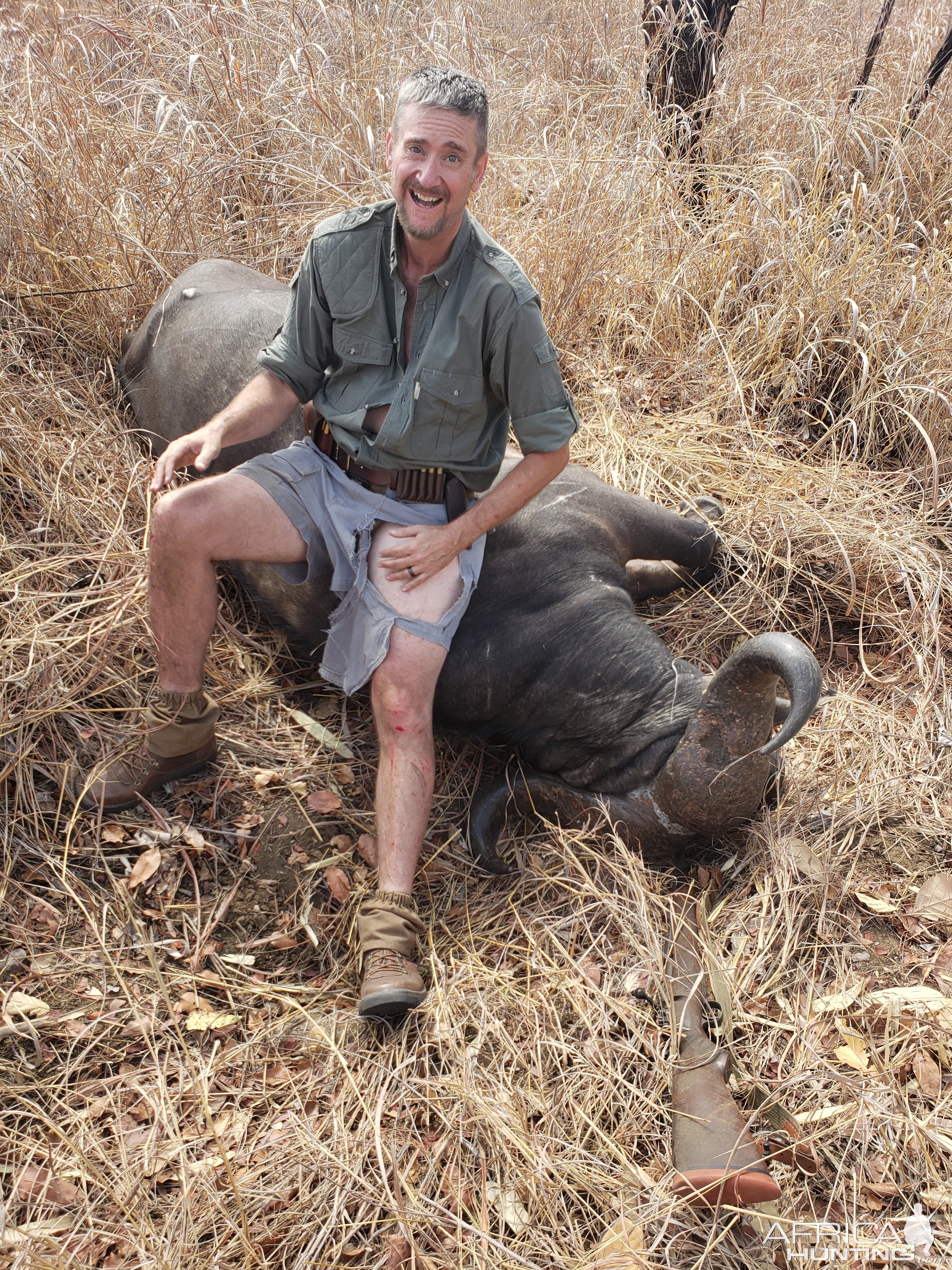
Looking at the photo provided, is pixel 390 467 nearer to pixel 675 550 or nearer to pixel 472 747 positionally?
pixel 472 747

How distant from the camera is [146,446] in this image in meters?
4.11

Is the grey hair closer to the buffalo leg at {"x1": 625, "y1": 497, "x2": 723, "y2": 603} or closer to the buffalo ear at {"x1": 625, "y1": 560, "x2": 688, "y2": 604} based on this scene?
the buffalo leg at {"x1": 625, "y1": 497, "x2": 723, "y2": 603}

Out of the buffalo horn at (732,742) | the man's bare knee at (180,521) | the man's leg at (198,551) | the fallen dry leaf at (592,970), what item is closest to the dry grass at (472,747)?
the fallen dry leaf at (592,970)

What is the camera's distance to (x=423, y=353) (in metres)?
→ 2.83

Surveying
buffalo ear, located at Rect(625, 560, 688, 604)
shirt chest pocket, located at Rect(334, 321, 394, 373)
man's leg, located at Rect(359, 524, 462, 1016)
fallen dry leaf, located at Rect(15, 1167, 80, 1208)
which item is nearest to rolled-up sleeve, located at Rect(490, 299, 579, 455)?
shirt chest pocket, located at Rect(334, 321, 394, 373)

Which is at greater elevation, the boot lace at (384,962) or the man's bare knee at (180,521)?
the man's bare knee at (180,521)

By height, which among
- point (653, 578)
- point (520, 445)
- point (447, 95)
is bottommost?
point (653, 578)

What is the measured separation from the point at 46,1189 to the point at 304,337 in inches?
90.2

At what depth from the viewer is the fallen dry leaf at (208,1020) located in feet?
8.41

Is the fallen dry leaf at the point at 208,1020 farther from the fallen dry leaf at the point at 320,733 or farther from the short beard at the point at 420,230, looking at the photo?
the short beard at the point at 420,230

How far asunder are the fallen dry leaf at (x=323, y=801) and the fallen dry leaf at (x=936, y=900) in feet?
5.80

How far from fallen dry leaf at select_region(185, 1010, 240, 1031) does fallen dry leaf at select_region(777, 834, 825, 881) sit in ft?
5.19

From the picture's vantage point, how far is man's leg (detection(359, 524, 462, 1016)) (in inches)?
104

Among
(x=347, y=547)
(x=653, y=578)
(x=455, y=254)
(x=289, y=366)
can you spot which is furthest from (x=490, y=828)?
(x=455, y=254)
